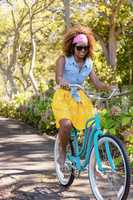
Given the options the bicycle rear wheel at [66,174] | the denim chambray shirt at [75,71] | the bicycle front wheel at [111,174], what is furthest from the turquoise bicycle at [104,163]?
the denim chambray shirt at [75,71]

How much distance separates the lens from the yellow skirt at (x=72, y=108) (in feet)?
18.7

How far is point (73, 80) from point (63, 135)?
64 cm

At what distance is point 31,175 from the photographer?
6953 mm

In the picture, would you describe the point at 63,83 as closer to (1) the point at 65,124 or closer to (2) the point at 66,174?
(1) the point at 65,124

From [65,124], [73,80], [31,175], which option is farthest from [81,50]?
[31,175]

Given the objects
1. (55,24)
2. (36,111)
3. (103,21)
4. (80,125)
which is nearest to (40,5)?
(55,24)

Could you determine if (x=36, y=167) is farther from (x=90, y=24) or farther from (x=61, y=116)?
(x=90, y=24)

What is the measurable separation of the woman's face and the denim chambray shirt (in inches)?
3.7

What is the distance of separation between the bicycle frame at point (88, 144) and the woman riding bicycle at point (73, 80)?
0.16 m

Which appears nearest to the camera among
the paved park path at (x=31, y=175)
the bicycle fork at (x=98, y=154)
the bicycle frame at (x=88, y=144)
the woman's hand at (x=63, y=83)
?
the bicycle fork at (x=98, y=154)

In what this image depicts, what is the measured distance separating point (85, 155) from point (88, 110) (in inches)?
20.4

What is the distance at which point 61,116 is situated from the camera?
564cm

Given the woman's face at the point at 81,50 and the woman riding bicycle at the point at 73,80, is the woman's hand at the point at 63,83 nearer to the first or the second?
the woman riding bicycle at the point at 73,80

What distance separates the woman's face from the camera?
569 cm
